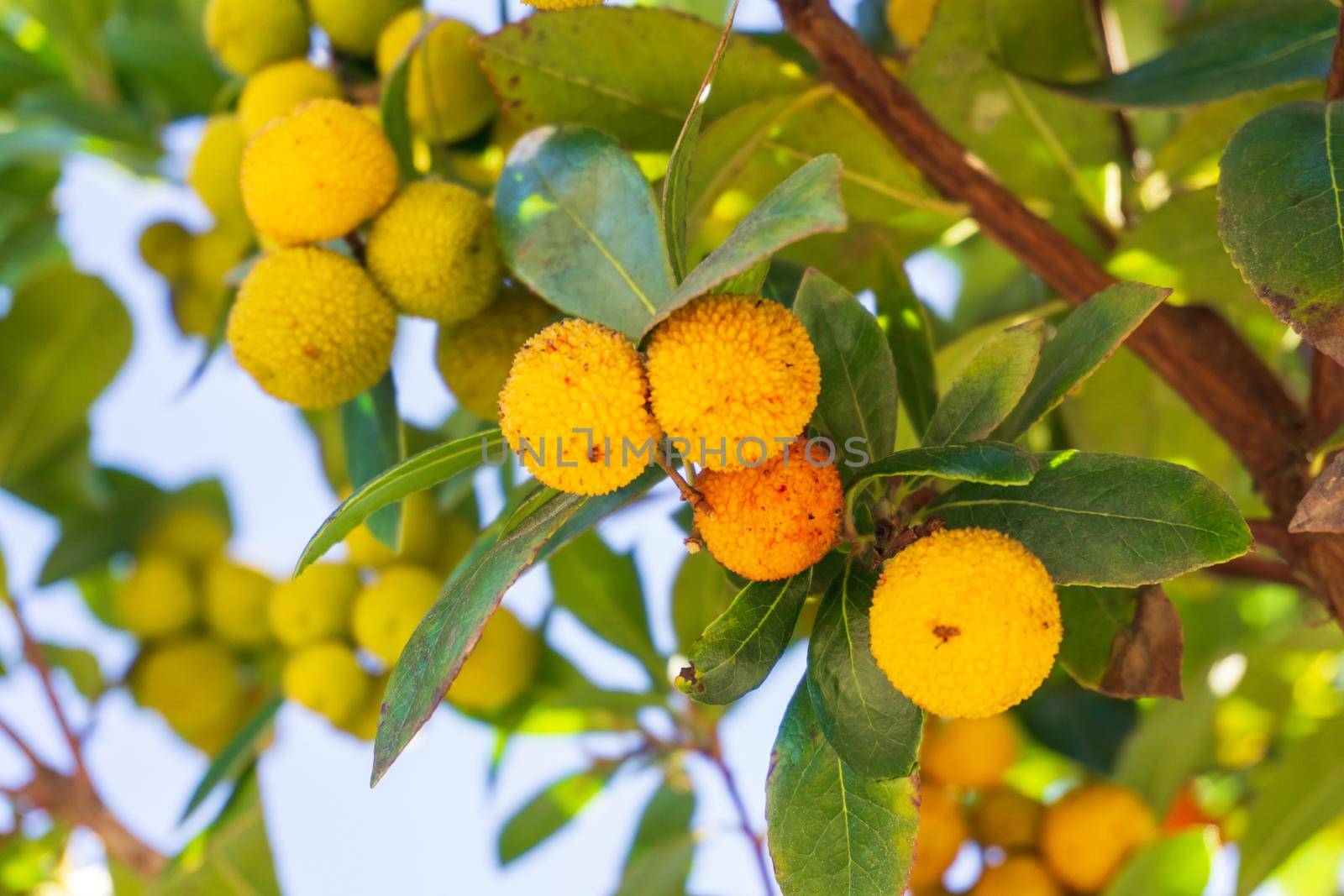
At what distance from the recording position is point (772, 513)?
2.26 feet

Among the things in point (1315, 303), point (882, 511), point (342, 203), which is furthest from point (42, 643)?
point (1315, 303)

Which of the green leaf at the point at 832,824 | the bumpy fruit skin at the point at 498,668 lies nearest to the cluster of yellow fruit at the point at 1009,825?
the bumpy fruit skin at the point at 498,668

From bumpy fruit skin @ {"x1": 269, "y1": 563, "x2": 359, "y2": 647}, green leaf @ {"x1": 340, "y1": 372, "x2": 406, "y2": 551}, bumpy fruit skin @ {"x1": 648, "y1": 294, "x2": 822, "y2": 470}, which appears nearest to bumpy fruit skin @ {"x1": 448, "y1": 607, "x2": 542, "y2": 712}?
bumpy fruit skin @ {"x1": 269, "y1": 563, "x2": 359, "y2": 647}

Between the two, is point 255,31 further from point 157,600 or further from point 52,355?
point 157,600

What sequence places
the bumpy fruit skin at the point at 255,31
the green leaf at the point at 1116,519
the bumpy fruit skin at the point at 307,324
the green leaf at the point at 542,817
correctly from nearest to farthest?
the green leaf at the point at 1116,519
the bumpy fruit skin at the point at 307,324
the bumpy fruit skin at the point at 255,31
the green leaf at the point at 542,817

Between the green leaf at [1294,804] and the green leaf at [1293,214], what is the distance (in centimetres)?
68

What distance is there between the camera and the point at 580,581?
1.42 m

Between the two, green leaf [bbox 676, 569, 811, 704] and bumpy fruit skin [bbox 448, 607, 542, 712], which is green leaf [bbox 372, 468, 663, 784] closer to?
green leaf [bbox 676, 569, 811, 704]

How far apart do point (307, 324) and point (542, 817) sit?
83 cm

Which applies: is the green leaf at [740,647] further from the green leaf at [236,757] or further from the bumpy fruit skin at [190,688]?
the bumpy fruit skin at [190,688]

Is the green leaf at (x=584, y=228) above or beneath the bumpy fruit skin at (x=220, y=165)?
above

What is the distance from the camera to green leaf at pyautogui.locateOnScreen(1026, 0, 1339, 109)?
3.13 ft

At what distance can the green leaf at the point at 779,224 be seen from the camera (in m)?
0.55

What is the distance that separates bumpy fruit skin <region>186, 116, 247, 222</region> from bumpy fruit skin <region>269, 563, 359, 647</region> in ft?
1.42
